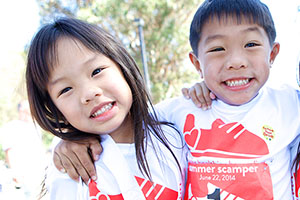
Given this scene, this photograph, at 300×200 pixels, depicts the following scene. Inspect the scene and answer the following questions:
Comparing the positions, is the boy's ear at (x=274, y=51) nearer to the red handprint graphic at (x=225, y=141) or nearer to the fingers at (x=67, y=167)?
the red handprint graphic at (x=225, y=141)

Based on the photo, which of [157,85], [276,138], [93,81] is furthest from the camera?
[157,85]

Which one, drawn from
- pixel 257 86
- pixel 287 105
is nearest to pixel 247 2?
pixel 257 86

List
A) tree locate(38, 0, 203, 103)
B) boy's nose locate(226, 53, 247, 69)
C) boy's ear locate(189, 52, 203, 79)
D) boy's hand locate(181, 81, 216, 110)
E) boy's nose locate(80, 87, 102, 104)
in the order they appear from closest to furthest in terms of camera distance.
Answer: boy's nose locate(80, 87, 102, 104) < boy's nose locate(226, 53, 247, 69) < boy's hand locate(181, 81, 216, 110) < boy's ear locate(189, 52, 203, 79) < tree locate(38, 0, 203, 103)

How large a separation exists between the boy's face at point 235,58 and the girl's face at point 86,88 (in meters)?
0.45

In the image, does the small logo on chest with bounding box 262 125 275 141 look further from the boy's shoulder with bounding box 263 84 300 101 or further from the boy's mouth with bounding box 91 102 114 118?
the boy's mouth with bounding box 91 102 114 118

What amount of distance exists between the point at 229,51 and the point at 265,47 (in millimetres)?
178

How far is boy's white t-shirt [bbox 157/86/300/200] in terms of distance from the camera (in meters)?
1.27


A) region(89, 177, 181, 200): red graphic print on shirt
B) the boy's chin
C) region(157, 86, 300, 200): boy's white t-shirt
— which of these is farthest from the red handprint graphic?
region(89, 177, 181, 200): red graphic print on shirt

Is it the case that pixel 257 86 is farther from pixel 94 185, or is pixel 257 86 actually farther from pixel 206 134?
pixel 94 185

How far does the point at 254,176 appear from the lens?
1264 mm

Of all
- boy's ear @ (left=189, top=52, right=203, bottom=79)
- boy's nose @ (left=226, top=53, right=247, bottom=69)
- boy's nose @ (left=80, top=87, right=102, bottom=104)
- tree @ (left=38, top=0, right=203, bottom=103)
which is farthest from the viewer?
tree @ (left=38, top=0, right=203, bottom=103)

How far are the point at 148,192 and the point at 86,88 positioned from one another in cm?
53

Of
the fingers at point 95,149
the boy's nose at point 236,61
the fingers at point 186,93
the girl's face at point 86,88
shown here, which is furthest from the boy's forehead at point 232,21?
the fingers at point 95,149

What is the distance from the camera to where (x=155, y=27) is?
910 centimetres
